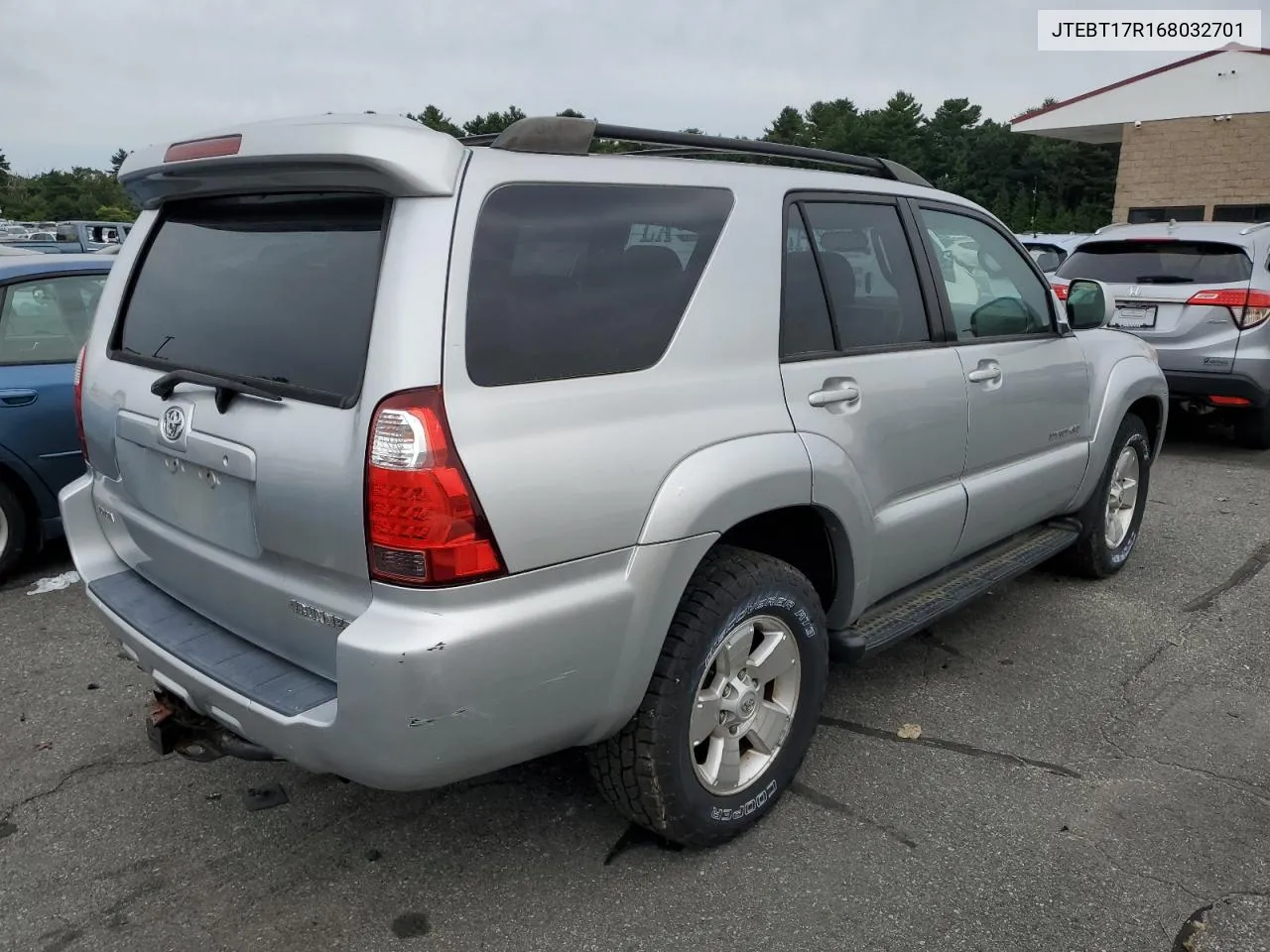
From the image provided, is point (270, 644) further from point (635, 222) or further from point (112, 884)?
point (635, 222)

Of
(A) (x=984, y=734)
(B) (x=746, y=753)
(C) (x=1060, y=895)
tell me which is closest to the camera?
(C) (x=1060, y=895)

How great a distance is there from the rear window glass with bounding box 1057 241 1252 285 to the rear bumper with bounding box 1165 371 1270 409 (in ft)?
2.28

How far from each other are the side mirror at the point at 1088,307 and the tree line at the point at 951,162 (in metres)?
48.2

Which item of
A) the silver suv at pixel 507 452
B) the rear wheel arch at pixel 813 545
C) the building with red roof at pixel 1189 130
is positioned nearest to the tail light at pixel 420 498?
the silver suv at pixel 507 452

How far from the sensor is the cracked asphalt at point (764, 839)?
2.55 meters

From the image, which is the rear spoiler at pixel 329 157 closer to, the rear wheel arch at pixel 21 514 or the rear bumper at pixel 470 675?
the rear bumper at pixel 470 675

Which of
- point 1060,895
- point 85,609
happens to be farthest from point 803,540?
point 85,609

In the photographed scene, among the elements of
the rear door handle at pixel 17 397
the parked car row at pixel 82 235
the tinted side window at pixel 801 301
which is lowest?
the rear door handle at pixel 17 397

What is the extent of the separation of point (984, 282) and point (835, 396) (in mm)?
1421

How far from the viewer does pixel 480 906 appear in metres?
2.63

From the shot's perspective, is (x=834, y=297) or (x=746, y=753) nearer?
(x=746, y=753)

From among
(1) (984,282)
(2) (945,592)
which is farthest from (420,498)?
(1) (984,282)

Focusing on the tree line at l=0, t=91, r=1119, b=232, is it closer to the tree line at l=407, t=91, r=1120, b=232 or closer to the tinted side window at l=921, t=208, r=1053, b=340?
the tree line at l=407, t=91, r=1120, b=232

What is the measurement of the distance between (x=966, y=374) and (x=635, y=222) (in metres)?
1.58
